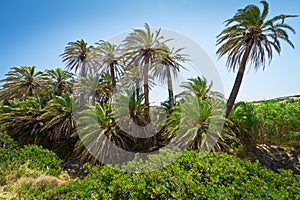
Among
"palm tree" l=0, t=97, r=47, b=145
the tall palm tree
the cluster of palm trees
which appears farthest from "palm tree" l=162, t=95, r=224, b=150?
"palm tree" l=0, t=97, r=47, b=145

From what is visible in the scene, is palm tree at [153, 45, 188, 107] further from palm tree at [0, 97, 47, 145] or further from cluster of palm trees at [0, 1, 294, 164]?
palm tree at [0, 97, 47, 145]

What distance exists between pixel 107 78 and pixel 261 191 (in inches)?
583

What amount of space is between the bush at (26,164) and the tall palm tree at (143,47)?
5.97 m

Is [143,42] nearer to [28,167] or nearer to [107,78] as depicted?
[107,78]

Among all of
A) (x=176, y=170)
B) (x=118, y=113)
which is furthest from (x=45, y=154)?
(x=176, y=170)

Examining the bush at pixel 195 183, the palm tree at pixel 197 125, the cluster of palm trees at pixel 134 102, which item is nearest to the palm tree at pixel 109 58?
the cluster of palm trees at pixel 134 102

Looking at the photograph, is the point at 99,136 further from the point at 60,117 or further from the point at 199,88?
the point at 199,88

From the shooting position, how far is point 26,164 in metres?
9.90

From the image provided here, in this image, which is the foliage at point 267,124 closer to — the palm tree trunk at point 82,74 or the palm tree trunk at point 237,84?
the palm tree trunk at point 237,84

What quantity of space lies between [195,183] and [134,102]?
9.42 meters

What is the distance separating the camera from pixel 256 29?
11852mm

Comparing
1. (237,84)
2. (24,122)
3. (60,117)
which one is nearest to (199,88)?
(237,84)

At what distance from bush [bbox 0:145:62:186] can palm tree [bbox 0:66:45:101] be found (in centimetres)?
1061

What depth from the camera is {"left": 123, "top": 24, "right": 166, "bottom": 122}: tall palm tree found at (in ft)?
43.1
